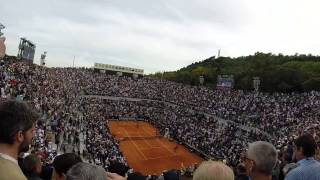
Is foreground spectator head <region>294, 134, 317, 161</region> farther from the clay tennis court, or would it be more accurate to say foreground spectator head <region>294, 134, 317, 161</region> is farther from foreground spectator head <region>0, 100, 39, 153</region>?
the clay tennis court

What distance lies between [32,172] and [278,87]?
76763mm

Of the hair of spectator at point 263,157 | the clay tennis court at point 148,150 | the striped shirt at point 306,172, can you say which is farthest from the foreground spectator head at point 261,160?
the clay tennis court at point 148,150

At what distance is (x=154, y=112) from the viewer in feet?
246

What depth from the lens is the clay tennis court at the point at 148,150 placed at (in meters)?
46.6

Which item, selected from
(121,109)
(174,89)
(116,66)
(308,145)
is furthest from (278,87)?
(308,145)

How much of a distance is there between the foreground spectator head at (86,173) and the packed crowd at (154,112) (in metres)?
6.35

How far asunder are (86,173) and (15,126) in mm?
693

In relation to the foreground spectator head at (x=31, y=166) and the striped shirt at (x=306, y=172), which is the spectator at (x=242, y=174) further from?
the foreground spectator head at (x=31, y=166)

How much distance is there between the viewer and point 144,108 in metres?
77.1

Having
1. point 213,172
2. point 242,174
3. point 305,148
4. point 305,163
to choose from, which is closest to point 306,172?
point 305,163

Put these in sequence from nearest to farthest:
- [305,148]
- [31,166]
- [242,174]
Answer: [31,166] → [305,148] → [242,174]

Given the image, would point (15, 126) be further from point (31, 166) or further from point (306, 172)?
point (306, 172)

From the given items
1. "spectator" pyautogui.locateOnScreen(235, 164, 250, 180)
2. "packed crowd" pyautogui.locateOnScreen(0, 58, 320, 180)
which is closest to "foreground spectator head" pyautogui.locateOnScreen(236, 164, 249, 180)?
"spectator" pyautogui.locateOnScreen(235, 164, 250, 180)

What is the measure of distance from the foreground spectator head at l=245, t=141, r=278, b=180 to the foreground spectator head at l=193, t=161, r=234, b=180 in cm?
111
